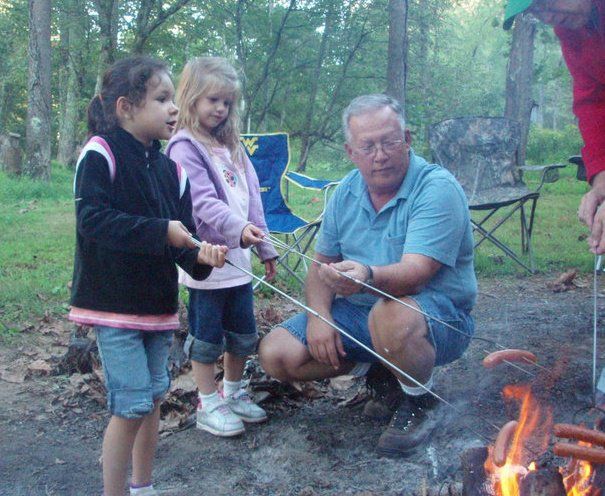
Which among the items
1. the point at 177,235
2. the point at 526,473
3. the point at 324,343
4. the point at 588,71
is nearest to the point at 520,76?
the point at 588,71

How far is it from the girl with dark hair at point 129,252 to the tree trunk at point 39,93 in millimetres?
10307

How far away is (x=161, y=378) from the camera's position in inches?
101

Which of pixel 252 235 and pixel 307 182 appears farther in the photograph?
pixel 307 182

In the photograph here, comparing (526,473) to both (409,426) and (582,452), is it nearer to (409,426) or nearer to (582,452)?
(582,452)

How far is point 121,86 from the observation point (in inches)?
96.7

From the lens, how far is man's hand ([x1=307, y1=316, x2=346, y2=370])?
301 cm

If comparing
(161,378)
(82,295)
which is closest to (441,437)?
(161,378)

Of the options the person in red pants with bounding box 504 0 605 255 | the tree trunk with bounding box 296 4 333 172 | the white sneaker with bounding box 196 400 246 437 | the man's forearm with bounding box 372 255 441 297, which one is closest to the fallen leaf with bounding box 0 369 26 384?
the white sneaker with bounding box 196 400 246 437

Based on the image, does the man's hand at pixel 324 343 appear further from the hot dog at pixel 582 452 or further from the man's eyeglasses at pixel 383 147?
the hot dog at pixel 582 452

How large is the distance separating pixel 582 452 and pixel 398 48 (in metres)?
7.87

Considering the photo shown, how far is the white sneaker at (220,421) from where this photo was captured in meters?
3.13

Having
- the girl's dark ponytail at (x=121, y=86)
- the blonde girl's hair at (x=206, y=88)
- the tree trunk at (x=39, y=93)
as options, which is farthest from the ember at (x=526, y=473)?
the tree trunk at (x=39, y=93)

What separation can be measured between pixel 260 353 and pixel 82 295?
1101 mm

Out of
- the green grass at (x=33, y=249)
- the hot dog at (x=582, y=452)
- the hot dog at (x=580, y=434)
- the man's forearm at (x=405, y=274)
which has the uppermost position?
the man's forearm at (x=405, y=274)
